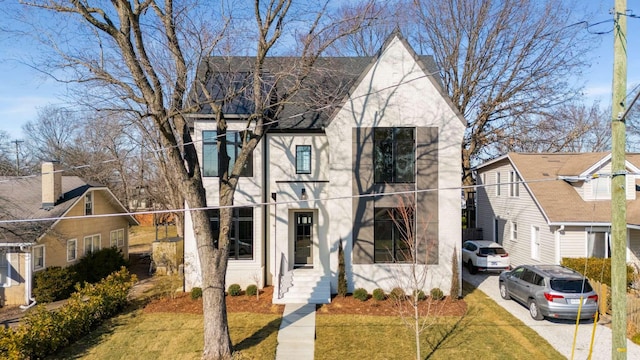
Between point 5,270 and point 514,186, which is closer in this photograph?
point 5,270

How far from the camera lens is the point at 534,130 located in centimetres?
2652

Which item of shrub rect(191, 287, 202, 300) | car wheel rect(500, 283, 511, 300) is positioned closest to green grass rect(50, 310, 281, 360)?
shrub rect(191, 287, 202, 300)

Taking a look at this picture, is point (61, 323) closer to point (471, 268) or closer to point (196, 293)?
point (196, 293)

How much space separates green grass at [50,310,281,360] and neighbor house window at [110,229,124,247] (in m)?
10.4

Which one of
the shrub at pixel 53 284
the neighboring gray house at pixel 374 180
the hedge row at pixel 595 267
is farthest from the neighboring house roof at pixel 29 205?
the hedge row at pixel 595 267

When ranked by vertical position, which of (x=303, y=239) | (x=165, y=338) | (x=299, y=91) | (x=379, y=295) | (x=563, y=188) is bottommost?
(x=165, y=338)

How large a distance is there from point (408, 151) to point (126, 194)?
98.4 feet

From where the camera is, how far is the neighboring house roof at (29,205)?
50.7 ft

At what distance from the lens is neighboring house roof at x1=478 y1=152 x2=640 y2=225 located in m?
16.5

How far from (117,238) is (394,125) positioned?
1760 cm

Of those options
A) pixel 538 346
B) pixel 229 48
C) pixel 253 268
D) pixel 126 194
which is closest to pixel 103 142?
pixel 126 194

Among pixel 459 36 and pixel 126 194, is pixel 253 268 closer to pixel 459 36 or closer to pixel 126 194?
pixel 459 36

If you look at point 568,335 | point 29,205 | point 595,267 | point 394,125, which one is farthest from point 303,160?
point 29,205

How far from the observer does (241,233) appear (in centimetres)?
1572
